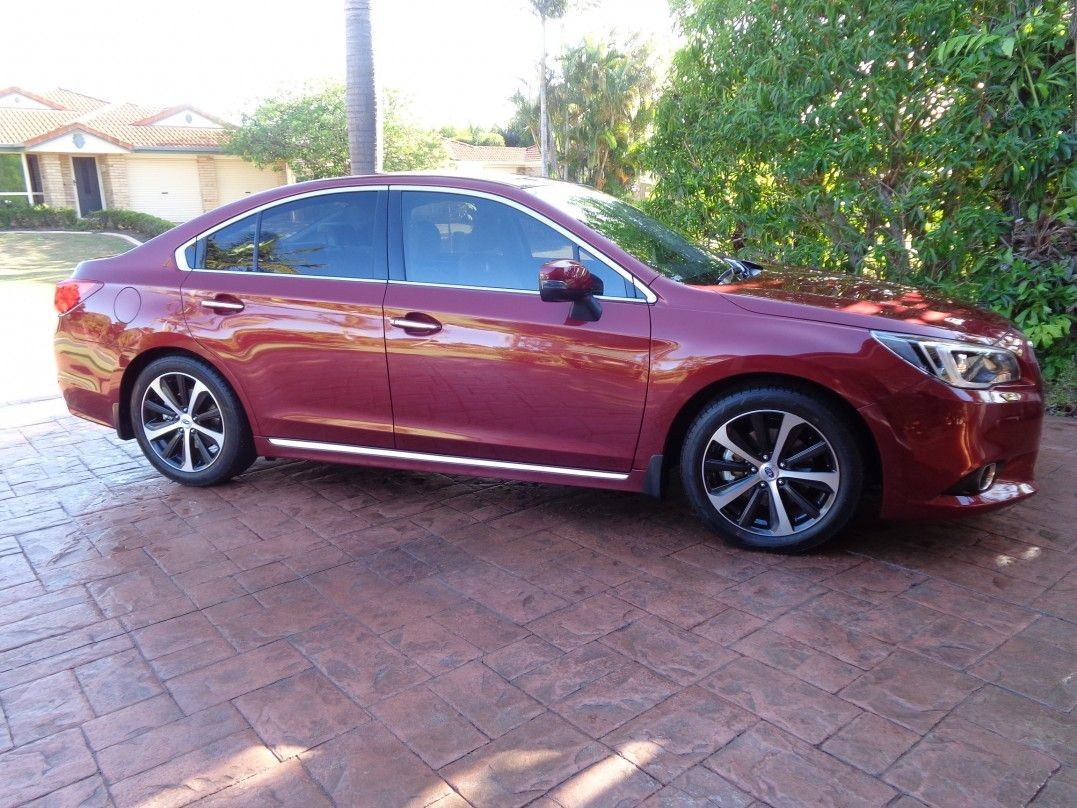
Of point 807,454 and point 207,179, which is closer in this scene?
point 807,454

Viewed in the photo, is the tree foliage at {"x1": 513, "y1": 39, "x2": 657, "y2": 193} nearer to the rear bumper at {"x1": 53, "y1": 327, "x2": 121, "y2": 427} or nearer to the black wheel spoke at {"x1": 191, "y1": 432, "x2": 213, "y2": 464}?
the rear bumper at {"x1": 53, "y1": 327, "x2": 121, "y2": 427}

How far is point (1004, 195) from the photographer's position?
631 cm

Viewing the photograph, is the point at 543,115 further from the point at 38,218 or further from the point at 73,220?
the point at 38,218

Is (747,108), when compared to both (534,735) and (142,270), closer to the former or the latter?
(142,270)

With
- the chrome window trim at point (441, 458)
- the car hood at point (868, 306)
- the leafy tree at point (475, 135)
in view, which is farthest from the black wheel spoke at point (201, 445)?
the leafy tree at point (475, 135)

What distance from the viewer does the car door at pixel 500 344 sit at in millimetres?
3793

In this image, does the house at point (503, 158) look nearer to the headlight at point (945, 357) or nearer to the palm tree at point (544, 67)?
the palm tree at point (544, 67)

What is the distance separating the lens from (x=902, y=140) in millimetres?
6535

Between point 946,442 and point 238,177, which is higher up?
point 238,177

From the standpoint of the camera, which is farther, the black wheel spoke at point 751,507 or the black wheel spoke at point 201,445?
the black wheel spoke at point 201,445

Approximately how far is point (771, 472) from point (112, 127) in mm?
40069

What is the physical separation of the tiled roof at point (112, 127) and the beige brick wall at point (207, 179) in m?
0.73

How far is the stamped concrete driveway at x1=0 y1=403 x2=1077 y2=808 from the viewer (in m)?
2.41

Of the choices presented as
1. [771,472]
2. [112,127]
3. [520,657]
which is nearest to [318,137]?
[112,127]
